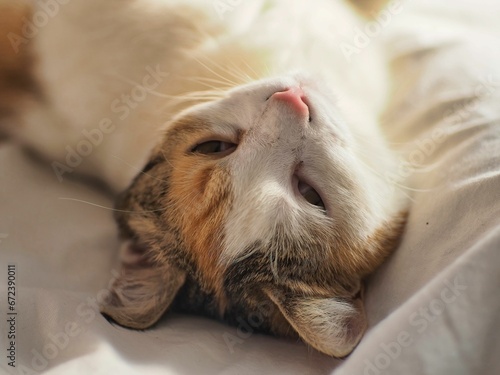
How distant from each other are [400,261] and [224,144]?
503mm

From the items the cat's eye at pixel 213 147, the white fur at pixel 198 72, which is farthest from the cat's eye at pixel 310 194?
the cat's eye at pixel 213 147

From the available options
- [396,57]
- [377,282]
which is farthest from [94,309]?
[396,57]

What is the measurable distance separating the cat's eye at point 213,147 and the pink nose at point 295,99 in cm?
18

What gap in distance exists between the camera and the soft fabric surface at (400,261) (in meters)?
0.92

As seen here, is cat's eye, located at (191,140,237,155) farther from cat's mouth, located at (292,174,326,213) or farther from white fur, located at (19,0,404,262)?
cat's mouth, located at (292,174,326,213)

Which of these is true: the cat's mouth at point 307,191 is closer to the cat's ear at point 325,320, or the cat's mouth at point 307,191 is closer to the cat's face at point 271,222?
the cat's face at point 271,222

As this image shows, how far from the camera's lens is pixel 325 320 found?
43.5 inches

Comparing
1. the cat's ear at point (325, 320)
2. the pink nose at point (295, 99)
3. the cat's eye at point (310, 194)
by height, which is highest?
the pink nose at point (295, 99)

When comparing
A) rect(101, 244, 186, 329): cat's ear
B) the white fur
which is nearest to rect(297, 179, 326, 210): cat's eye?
the white fur

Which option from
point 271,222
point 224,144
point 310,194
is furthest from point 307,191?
point 224,144

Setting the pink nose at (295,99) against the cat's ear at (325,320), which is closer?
the cat's ear at (325,320)

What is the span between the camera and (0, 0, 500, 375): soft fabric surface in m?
0.92

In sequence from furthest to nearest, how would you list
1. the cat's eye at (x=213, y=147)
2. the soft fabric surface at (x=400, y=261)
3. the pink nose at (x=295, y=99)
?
the cat's eye at (x=213, y=147) → the pink nose at (x=295, y=99) → the soft fabric surface at (x=400, y=261)

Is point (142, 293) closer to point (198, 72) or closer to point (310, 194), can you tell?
point (310, 194)
